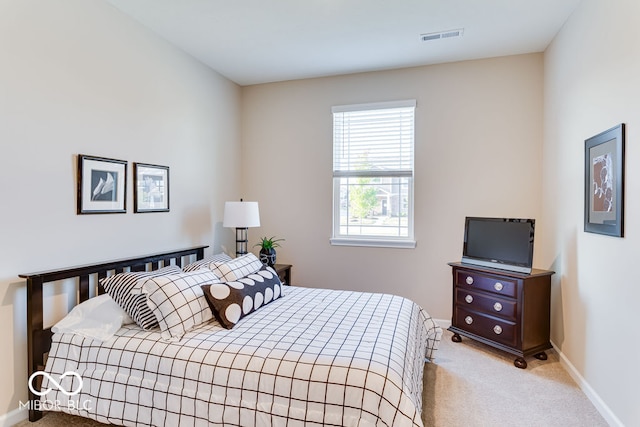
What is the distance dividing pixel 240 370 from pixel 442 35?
305 cm

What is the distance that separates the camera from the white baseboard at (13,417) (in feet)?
6.56

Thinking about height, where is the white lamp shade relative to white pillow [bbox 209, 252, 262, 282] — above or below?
above

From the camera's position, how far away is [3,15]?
194 centimetres

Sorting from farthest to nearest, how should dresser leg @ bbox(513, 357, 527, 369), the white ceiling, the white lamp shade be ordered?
the white lamp shade, dresser leg @ bbox(513, 357, 527, 369), the white ceiling

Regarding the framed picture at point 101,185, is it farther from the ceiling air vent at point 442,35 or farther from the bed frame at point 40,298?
the ceiling air vent at point 442,35

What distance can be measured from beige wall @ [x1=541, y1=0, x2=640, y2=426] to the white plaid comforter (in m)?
1.15

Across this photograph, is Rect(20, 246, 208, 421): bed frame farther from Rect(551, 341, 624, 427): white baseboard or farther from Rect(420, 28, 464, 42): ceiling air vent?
Rect(551, 341, 624, 427): white baseboard

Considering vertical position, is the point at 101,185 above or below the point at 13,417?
above

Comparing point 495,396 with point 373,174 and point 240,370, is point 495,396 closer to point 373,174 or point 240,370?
point 240,370

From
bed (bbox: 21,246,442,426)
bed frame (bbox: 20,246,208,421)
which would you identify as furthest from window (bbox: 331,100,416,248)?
bed frame (bbox: 20,246,208,421)

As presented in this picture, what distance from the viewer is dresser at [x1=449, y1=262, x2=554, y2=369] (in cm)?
280

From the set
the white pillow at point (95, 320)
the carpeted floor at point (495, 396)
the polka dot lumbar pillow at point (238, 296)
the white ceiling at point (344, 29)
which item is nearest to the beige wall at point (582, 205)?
the carpeted floor at point (495, 396)

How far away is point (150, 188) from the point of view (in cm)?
293

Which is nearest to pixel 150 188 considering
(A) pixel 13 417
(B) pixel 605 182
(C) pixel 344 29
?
(A) pixel 13 417
